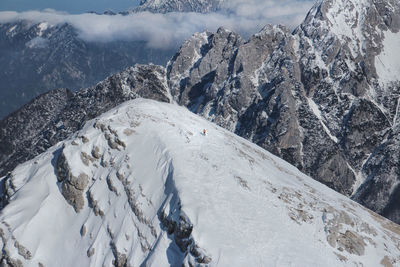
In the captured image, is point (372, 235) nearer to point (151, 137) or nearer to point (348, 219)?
point (348, 219)

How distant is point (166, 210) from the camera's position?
4909 centimetres

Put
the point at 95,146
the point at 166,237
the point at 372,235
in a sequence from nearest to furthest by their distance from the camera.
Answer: the point at 166,237 → the point at 372,235 → the point at 95,146

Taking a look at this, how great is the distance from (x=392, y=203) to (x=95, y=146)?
18077 centimetres

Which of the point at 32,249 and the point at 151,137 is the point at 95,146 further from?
the point at 32,249

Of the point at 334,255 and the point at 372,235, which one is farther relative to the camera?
the point at 372,235

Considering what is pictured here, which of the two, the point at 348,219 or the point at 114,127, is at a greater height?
the point at 114,127

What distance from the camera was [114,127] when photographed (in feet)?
210

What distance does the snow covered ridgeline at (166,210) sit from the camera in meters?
45.9

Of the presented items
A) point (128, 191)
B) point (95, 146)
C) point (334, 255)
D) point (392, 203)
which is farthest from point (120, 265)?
point (392, 203)

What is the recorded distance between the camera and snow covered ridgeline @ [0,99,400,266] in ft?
151

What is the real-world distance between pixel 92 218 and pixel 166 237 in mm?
14313

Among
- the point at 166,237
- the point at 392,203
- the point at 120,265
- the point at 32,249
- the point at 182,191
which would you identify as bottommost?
the point at 392,203

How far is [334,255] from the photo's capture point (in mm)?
48688

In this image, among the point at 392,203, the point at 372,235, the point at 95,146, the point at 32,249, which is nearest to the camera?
the point at 32,249
